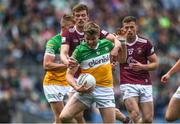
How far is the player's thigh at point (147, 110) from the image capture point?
16109 millimetres

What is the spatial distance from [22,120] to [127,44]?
26.8 ft

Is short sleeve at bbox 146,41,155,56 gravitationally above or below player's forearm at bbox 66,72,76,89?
above

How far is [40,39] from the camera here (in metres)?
27.0

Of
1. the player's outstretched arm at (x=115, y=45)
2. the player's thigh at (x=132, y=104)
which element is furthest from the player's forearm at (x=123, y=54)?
the player's thigh at (x=132, y=104)

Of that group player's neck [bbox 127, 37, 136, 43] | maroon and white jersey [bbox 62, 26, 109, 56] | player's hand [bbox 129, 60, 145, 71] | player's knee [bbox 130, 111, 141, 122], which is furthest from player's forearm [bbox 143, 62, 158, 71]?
maroon and white jersey [bbox 62, 26, 109, 56]

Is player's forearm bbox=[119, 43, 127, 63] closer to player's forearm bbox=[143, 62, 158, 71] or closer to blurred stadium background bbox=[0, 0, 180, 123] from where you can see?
player's forearm bbox=[143, 62, 158, 71]

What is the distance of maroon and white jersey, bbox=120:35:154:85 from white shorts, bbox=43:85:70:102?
1.18 metres

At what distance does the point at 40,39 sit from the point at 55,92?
10.5 m

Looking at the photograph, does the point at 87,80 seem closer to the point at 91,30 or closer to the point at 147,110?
the point at 91,30

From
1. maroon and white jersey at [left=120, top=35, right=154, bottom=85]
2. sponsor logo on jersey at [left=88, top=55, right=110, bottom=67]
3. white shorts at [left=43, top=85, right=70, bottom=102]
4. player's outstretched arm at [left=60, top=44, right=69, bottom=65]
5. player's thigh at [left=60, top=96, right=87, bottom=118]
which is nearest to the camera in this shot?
player's thigh at [left=60, top=96, right=87, bottom=118]

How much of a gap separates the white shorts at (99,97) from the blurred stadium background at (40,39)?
908cm

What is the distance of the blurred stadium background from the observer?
2464cm

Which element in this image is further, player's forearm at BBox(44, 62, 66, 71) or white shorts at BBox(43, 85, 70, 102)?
white shorts at BBox(43, 85, 70, 102)

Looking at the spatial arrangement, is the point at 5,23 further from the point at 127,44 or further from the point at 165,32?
the point at 127,44
